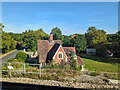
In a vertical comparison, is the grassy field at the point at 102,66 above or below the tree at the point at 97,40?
below

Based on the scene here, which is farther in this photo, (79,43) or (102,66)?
(79,43)

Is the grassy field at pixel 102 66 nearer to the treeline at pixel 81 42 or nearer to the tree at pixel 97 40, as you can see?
the treeline at pixel 81 42

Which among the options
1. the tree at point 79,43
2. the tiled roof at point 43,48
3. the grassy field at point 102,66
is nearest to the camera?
the tiled roof at point 43,48

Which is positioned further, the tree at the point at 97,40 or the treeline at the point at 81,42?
the tree at the point at 97,40

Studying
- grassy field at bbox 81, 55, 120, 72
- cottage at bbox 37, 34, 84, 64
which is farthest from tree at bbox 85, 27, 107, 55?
cottage at bbox 37, 34, 84, 64

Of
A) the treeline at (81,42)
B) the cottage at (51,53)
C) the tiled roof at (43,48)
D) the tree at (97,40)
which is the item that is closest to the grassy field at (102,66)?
the cottage at (51,53)

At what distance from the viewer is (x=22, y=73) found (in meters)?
9.95

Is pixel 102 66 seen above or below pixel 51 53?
below

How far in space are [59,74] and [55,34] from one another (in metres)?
33.2

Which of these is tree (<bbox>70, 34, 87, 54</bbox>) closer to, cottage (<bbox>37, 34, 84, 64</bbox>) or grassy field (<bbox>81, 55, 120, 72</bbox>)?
grassy field (<bbox>81, 55, 120, 72</bbox>)

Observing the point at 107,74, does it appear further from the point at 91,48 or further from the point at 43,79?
the point at 91,48

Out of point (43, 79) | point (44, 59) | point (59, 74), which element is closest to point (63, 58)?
point (44, 59)

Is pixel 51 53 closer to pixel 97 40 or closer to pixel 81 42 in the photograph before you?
pixel 81 42

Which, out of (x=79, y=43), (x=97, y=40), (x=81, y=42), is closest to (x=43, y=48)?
(x=79, y=43)
